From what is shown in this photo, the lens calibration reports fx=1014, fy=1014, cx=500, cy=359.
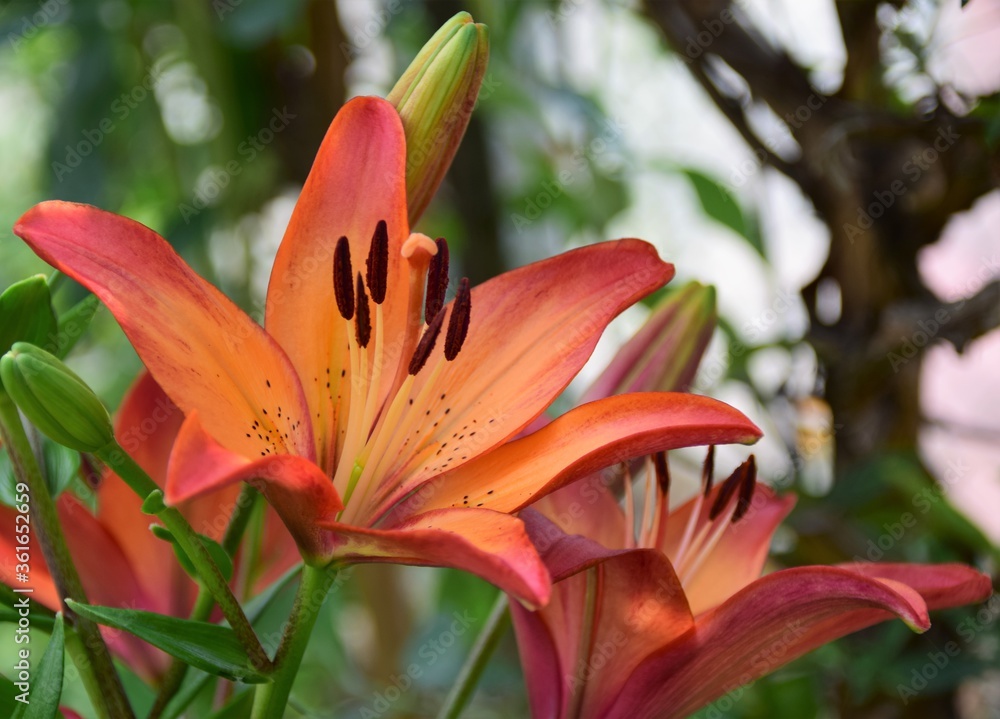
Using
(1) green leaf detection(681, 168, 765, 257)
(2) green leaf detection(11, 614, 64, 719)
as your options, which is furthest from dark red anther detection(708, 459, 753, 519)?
(1) green leaf detection(681, 168, 765, 257)

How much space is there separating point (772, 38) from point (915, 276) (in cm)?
18

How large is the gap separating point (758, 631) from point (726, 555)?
105 mm

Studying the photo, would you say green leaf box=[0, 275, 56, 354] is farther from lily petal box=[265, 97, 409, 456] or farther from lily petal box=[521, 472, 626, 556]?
lily petal box=[521, 472, 626, 556]

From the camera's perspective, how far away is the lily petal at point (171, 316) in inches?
10.7

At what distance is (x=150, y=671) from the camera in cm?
38

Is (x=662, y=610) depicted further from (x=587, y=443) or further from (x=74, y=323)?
(x=74, y=323)

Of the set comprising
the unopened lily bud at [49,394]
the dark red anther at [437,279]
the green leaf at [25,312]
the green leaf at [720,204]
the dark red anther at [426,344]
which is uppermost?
the green leaf at [25,312]

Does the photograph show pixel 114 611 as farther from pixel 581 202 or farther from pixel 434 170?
pixel 581 202

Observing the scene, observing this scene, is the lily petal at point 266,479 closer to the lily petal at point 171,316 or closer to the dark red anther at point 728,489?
the lily petal at point 171,316

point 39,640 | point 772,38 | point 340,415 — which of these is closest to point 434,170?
point 340,415

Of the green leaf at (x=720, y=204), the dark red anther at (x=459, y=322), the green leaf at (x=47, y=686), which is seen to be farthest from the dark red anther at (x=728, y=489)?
the green leaf at (x=720, y=204)

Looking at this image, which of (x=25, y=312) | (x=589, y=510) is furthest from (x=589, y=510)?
(x=25, y=312)

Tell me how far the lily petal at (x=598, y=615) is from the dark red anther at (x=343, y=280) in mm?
86

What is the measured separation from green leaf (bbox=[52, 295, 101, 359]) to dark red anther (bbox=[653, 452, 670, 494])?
194mm
